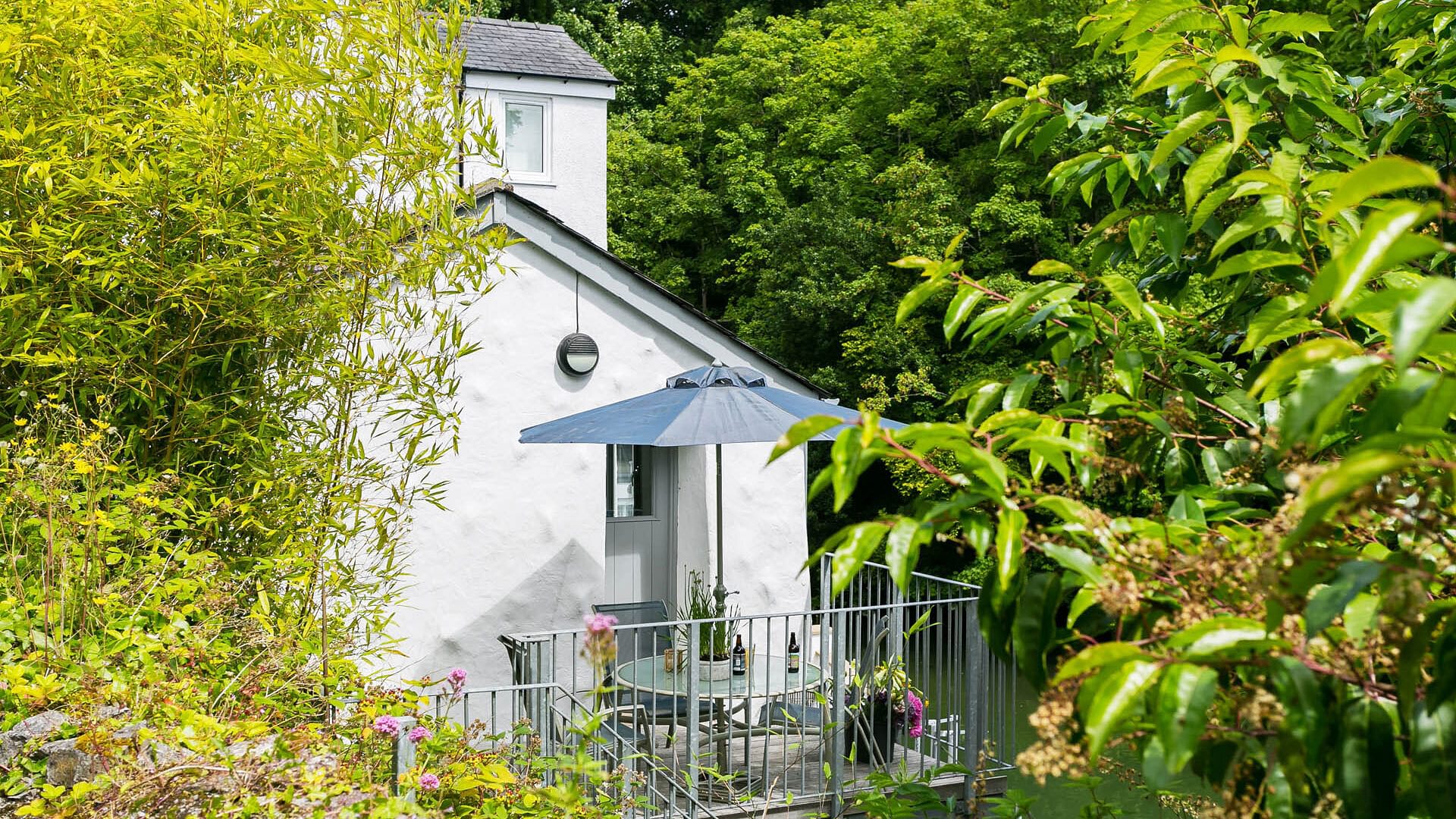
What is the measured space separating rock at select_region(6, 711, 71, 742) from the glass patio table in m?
3.07

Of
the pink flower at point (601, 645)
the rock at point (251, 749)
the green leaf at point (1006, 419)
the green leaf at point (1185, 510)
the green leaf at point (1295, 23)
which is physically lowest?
the rock at point (251, 749)

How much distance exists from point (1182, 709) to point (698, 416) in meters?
5.16

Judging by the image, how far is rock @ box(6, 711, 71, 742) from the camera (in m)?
2.71

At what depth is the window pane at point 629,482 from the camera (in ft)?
29.9

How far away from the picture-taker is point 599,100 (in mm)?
12820

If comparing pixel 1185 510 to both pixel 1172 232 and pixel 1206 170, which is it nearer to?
pixel 1206 170

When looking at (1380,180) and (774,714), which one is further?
(774,714)

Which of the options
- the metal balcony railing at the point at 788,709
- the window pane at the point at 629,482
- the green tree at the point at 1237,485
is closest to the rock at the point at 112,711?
the metal balcony railing at the point at 788,709

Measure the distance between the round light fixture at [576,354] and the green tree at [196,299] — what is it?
10.9 feet

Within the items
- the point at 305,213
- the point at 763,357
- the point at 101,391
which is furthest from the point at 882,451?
the point at 763,357

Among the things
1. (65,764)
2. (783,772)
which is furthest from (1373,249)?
(783,772)

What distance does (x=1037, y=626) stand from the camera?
51.4 inches

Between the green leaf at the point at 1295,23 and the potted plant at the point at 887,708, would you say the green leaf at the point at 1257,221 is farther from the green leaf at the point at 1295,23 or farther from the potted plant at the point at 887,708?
the potted plant at the point at 887,708

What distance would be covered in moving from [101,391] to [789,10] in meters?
24.1
